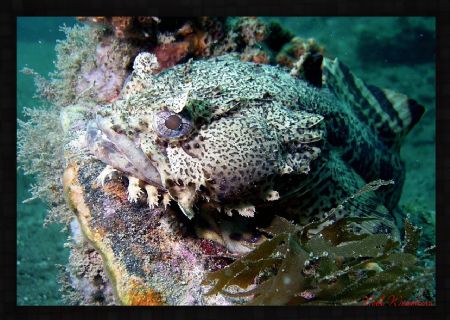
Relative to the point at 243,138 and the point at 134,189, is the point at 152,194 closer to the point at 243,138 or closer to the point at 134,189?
the point at 134,189

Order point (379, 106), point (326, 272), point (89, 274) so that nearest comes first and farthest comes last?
1. point (326, 272)
2. point (89, 274)
3. point (379, 106)

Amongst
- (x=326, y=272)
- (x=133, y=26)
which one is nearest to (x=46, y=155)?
(x=133, y=26)

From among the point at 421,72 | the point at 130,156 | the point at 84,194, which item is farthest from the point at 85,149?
the point at 421,72

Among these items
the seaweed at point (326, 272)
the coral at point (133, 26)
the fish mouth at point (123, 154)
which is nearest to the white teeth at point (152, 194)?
the fish mouth at point (123, 154)

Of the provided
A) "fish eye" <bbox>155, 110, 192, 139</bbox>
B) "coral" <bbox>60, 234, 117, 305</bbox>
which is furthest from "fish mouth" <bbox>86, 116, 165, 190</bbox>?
"coral" <bbox>60, 234, 117, 305</bbox>

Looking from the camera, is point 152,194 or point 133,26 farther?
point 133,26

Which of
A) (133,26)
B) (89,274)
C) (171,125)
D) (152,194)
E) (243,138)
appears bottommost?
(89,274)

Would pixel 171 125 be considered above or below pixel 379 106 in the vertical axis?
below

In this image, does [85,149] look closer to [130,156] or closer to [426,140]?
[130,156]
